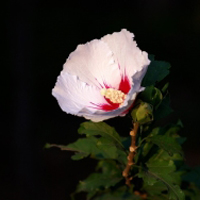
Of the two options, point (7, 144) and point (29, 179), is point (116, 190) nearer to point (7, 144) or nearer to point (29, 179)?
point (29, 179)

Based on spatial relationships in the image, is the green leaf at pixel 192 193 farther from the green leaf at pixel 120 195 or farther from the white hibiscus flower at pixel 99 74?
the white hibiscus flower at pixel 99 74

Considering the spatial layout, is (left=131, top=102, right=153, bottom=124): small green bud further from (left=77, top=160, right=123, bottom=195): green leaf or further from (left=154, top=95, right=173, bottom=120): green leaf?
(left=77, top=160, right=123, bottom=195): green leaf

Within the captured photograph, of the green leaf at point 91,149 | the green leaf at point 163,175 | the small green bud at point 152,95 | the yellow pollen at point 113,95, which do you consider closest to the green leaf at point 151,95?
the small green bud at point 152,95

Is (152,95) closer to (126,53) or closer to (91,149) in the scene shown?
(126,53)

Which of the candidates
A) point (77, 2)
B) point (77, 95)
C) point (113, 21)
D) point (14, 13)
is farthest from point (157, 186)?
point (77, 2)

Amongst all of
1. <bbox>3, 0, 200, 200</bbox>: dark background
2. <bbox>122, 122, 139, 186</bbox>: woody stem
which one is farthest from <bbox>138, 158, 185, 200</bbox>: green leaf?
<bbox>3, 0, 200, 200</bbox>: dark background

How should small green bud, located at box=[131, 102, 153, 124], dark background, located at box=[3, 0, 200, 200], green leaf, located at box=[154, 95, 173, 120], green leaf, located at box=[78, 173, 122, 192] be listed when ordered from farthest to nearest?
dark background, located at box=[3, 0, 200, 200] < green leaf, located at box=[78, 173, 122, 192] < green leaf, located at box=[154, 95, 173, 120] < small green bud, located at box=[131, 102, 153, 124]

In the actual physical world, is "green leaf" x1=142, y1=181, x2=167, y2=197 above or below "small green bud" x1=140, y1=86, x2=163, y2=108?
below
